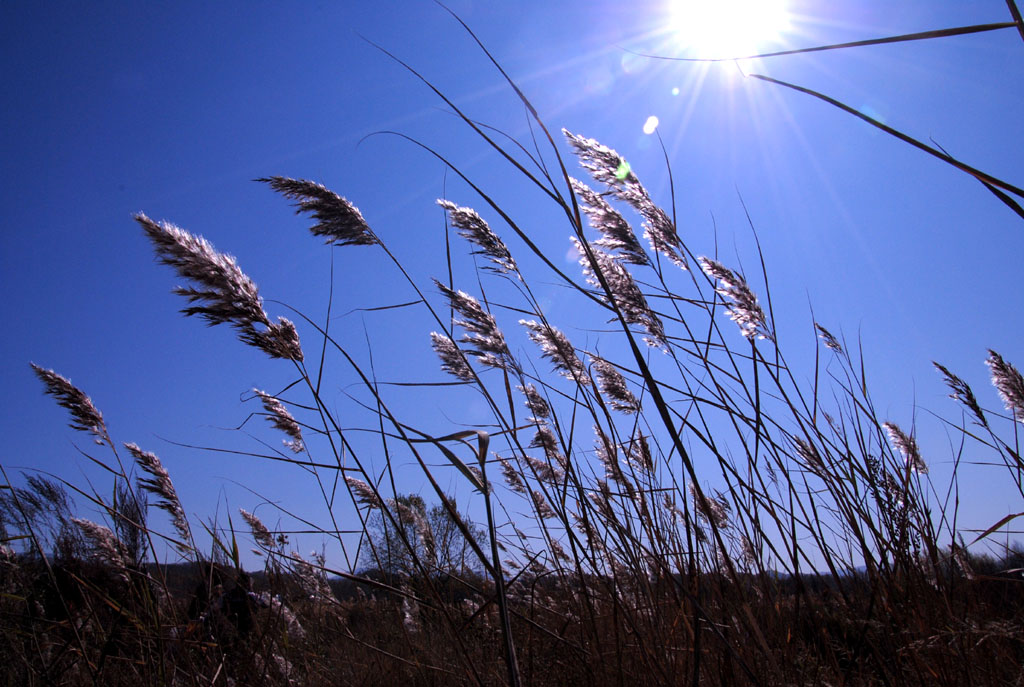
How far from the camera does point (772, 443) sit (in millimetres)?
1755

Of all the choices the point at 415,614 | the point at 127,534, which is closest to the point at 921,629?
the point at 415,614

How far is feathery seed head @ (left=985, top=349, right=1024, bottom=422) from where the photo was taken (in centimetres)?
304

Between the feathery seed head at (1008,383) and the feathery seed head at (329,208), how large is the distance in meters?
3.42

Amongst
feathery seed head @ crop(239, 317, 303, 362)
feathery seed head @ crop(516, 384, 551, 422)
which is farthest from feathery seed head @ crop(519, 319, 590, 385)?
feathery seed head @ crop(239, 317, 303, 362)

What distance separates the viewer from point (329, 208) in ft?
6.28

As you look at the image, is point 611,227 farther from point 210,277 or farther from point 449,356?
point 210,277

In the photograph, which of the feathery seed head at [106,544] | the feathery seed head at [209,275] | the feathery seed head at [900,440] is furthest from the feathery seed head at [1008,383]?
the feathery seed head at [106,544]

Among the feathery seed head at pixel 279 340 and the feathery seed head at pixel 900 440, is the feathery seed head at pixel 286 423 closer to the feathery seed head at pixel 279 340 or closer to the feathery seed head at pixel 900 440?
the feathery seed head at pixel 279 340

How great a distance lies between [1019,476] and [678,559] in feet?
5.93

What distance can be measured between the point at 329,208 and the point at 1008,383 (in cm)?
373

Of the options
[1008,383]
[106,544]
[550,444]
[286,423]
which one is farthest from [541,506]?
[1008,383]

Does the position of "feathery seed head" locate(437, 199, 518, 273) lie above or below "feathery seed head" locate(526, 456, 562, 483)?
above

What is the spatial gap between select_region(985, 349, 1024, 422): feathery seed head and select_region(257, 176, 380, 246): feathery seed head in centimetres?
342

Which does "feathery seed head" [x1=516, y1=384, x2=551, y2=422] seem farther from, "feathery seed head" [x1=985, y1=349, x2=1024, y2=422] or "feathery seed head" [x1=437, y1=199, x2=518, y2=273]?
"feathery seed head" [x1=985, y1=349, x2=1024, y2=422]
